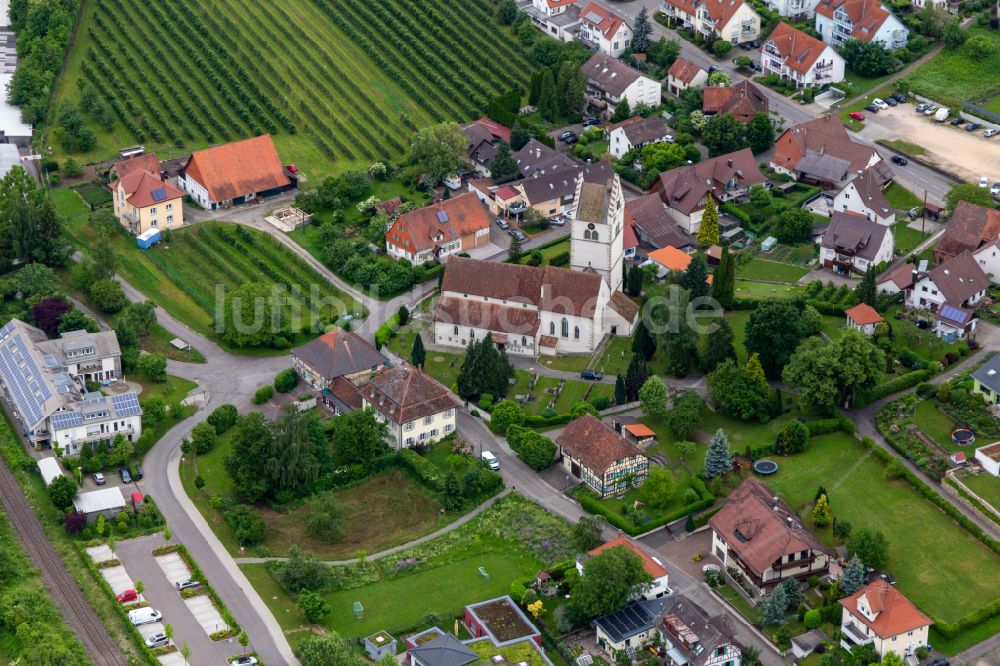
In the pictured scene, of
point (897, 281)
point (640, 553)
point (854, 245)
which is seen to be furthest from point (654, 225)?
point (640, 553)

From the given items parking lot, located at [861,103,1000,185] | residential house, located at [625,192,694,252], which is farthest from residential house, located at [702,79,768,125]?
residential house, located at [625,192,694,252]

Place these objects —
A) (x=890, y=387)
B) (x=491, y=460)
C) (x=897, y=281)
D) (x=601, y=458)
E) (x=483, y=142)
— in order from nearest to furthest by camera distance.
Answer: (x=601, y=458)
(x=491, y=460)
(x=890, y=387)
(x=897, y=281)
(x=483, y=142)

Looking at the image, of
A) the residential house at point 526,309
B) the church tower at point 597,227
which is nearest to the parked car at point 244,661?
the residential house at point 526,309

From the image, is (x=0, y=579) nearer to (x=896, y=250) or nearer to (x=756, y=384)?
(x=756, y=384)

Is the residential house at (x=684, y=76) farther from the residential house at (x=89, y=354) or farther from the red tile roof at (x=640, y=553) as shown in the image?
the red tile roof at (x=640, y=553)

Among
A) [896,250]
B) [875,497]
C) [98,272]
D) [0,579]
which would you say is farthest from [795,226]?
[0,579]

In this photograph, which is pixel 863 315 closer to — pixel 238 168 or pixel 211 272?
pixel 211 272
